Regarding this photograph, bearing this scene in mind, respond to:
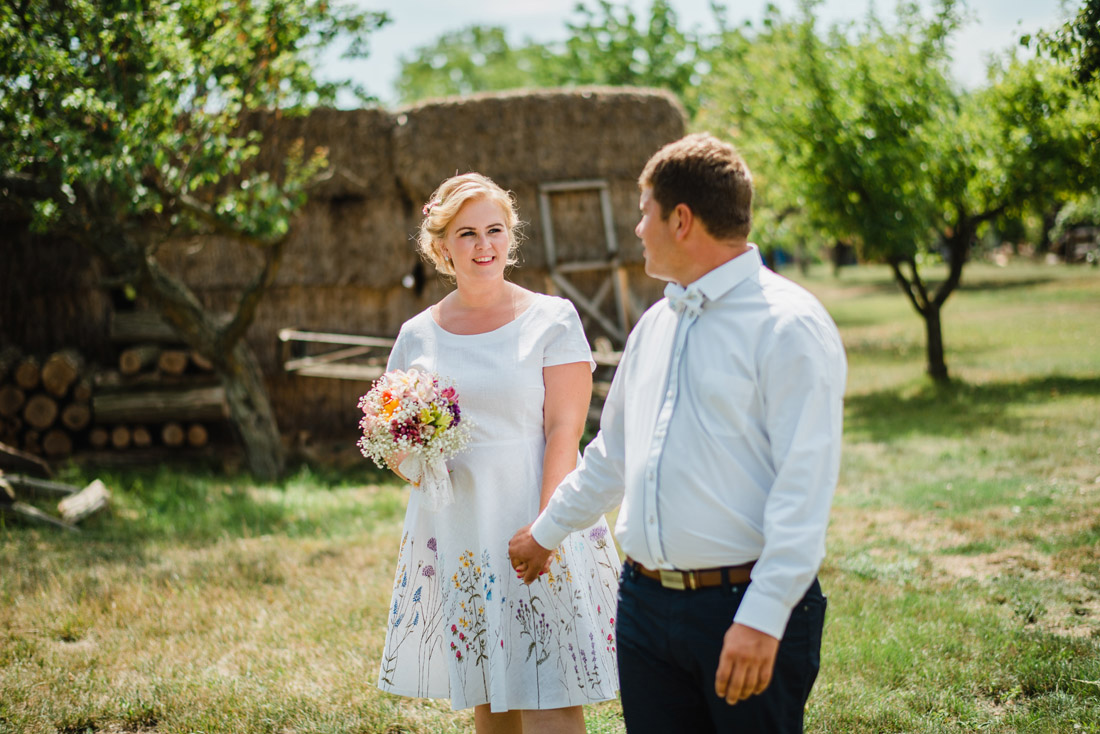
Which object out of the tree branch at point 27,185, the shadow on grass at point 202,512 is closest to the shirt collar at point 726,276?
the shadow on grass at point 202,512

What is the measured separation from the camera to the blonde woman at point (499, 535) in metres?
2.96

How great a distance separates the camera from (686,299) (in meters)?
2.15

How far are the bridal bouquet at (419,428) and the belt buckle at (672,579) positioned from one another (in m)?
1.03

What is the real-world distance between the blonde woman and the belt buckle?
829 millimetres

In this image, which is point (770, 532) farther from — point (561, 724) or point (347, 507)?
point (347, 507)

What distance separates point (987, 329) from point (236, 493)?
49.5ft

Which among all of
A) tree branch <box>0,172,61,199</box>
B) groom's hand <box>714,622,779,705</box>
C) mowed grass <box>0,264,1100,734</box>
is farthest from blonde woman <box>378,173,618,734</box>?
tree branch <box>0,172,61,199</box>

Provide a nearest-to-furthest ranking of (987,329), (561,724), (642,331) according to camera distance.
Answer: (642,331) < (561,724) < (987,329)

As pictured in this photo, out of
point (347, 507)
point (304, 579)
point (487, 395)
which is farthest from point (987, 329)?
point (487, 395)

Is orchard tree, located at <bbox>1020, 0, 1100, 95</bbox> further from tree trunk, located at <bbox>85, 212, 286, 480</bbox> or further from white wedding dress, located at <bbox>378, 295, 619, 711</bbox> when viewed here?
tree trunk, located at <bbox>85, 212, 286, 480</bbox>

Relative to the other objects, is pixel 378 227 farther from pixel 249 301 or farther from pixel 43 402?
pixel 43 402

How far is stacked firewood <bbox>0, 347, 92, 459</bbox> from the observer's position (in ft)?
30.6

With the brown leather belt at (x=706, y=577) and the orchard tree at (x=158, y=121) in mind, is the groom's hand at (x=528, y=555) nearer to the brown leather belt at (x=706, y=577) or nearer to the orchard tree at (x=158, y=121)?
the brown leather belt at (x=706, y=577)

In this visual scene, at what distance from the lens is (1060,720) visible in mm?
3482
